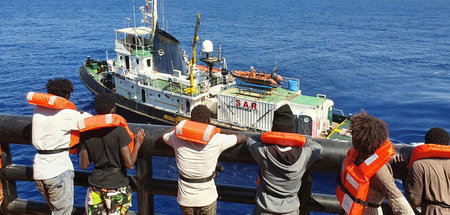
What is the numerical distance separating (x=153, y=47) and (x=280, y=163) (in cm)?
3604

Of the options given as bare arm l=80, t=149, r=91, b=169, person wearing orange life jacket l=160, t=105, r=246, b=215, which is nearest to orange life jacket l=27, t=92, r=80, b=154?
bare arm l=80, t=149, r=91, b=169

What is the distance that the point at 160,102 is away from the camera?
35.2 m

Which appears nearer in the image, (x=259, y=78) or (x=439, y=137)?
(x=439, y=137)

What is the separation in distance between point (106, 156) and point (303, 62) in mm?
61503

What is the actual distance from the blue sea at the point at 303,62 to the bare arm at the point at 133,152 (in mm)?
19449

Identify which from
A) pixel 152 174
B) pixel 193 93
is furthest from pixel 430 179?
pixel 193 93

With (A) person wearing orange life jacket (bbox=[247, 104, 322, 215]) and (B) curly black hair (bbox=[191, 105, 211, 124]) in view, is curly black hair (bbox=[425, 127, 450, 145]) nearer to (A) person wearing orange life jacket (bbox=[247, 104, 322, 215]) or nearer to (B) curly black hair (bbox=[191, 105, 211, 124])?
(A) person wearing orange life jacket (bbox=[247, 104, 322, 215])

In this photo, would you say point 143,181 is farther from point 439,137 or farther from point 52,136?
point 439,137

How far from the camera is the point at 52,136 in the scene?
4328mm

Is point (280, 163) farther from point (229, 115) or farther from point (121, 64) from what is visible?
point (121, 64)

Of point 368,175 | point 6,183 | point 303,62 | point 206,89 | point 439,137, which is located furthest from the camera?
point 303,62

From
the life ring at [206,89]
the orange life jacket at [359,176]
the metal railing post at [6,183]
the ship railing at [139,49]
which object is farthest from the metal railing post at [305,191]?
the ship railing at [139,49]

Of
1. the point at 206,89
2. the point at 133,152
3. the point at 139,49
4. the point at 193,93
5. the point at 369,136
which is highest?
the point at 369,136

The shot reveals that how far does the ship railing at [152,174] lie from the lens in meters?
3.86
